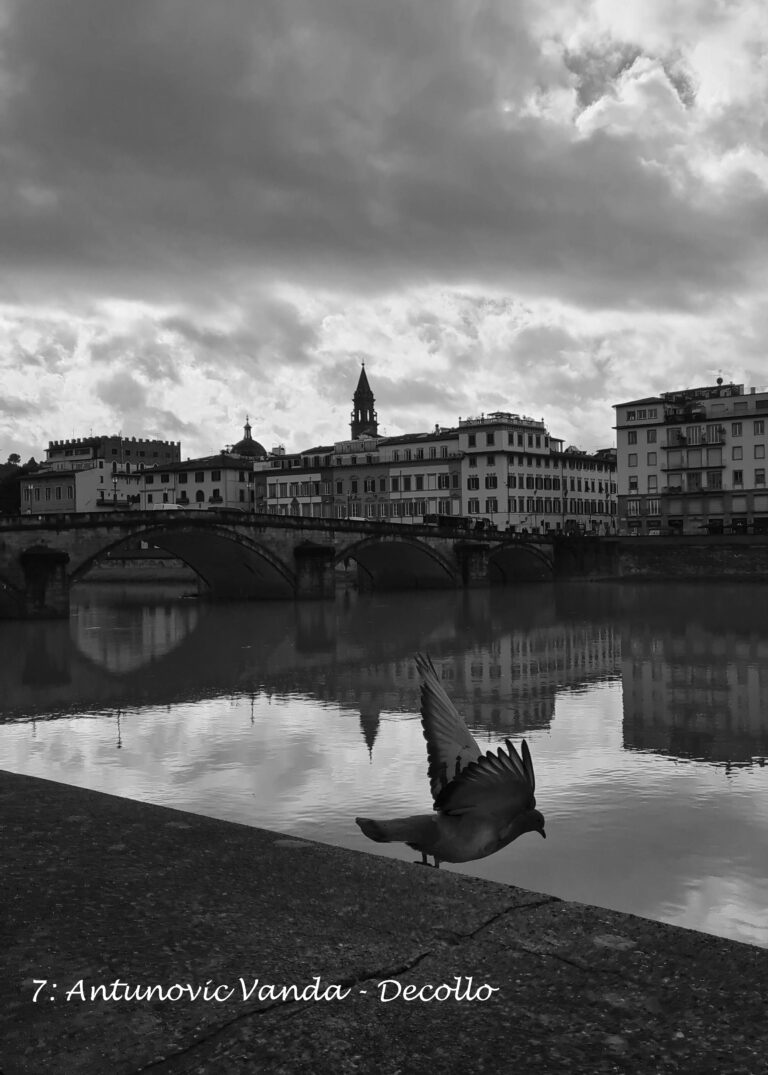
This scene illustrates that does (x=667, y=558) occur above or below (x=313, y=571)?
above

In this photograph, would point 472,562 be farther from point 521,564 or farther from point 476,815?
point 476,815

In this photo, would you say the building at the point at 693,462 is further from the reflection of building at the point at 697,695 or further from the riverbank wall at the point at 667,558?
the reflection of building at the point at 697,695

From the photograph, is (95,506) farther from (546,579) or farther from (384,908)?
(384,908)

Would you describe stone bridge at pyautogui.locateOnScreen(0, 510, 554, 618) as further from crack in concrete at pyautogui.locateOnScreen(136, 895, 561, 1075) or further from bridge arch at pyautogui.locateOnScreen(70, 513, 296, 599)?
crack in concrete at pyautogui.locateOnScreen(136, 895, 561, 1075)

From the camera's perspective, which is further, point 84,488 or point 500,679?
point 84,488

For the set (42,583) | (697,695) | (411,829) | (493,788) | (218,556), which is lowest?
(697,695)

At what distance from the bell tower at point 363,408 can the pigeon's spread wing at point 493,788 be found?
136 m

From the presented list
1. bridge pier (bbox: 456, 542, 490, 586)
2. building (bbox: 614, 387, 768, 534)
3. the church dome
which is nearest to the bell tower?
the church dome

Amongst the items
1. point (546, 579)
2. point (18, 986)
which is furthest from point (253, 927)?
point (546, 579)

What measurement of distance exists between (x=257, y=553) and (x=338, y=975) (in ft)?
175

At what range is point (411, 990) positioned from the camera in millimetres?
4395

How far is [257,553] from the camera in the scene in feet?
189

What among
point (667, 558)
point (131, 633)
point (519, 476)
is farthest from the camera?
point (519, 476)

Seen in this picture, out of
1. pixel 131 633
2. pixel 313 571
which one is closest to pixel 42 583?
pixel 131 633
